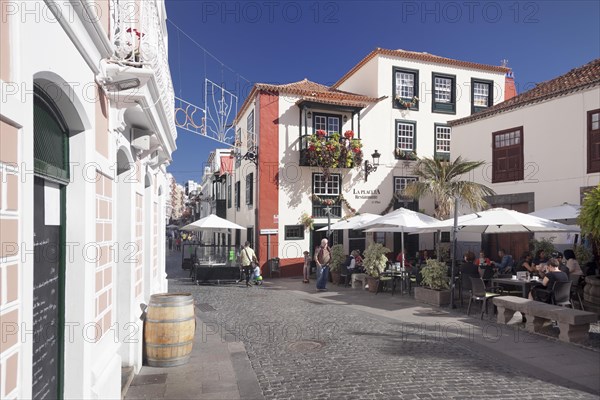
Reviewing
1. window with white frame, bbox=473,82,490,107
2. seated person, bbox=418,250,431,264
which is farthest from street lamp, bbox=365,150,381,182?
window with white frame, bbox=473,82,490,107

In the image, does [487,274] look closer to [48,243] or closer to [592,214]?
[592,214]

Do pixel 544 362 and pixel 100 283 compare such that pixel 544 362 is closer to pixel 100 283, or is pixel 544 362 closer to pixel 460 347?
pixel 460 347

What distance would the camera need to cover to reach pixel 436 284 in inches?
431

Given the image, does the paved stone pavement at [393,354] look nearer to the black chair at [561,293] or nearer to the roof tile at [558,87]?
the black chair at [561,293]

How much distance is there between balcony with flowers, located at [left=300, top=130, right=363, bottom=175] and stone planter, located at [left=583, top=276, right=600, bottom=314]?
12.1 metres

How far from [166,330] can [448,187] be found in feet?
45.7

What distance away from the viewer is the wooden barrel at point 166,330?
5.98 meters

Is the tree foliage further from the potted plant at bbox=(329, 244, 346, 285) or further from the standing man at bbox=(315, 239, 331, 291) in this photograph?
the potted plant at bbox=(329, 244, 346, 285)

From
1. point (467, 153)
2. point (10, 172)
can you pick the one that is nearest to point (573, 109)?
point (467, 153)

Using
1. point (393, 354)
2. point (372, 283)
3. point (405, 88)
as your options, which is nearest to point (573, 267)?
point (372, 283)

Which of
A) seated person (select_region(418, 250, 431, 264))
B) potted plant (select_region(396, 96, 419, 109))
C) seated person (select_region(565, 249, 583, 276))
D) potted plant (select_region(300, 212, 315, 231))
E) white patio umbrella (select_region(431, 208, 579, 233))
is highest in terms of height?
potted plant (select_region(396, 96, 419, 109))

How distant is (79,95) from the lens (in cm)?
320

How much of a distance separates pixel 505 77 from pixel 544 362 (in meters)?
21.8

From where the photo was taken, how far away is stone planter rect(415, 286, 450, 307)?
10617 millimetres
